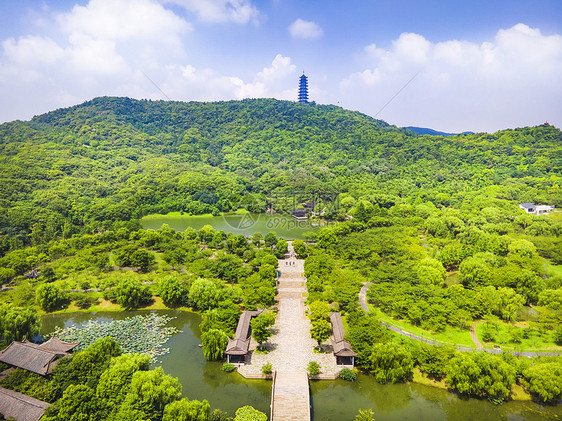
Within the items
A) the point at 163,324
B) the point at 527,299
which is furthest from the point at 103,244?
the point at 527,299

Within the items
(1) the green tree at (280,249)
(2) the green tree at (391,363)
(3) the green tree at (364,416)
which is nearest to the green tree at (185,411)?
(3) the green tree at (364,416)

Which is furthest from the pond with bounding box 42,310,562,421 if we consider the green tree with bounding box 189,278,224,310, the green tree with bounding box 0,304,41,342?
the green tree with bounding box 0,304,41,342

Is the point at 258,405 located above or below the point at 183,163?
below

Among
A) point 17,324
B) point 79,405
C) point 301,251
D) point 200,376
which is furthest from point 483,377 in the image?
point 17,324

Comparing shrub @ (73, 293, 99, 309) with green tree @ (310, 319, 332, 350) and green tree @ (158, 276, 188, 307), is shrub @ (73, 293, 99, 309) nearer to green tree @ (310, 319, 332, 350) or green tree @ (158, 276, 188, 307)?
green tree @ (158, 276, 188, 307)

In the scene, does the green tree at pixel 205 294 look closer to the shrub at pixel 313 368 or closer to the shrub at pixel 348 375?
the shrub at pixel 313 368

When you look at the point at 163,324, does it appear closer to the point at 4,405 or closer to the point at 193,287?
the point at 193,287

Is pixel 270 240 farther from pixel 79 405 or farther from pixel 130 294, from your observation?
pixel 79 405

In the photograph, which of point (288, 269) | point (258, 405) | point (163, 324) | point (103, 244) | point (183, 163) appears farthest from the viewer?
point (183, 163)
